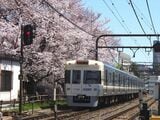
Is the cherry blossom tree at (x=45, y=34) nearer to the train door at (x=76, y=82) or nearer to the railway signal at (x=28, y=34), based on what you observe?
the train door at (x=76, y=82)

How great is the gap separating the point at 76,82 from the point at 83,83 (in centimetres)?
45

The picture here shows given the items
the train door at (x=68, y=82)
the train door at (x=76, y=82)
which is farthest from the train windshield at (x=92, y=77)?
the train door at (x=68, y=82)

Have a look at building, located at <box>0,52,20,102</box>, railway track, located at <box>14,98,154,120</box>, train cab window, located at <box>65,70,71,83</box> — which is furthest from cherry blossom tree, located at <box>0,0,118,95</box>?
railway track, located at <box>14,98,154,120</box>

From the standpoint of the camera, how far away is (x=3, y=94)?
35156mm

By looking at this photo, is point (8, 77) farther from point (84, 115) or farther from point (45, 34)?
point (84, 115)

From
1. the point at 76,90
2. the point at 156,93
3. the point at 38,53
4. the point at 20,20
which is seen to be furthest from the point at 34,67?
the point at 156,93

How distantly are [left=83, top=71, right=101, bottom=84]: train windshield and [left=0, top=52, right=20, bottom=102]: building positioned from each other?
5461 mm

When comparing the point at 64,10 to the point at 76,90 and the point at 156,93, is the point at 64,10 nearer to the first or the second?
the point at 76,90

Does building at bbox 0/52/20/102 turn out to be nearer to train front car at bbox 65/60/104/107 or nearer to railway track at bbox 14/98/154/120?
train front car at bbox 65/60/104/107

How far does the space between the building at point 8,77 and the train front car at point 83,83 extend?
4.30 metres

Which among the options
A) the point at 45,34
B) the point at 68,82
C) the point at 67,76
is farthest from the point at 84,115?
the point at 45,34

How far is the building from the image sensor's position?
35.0 m

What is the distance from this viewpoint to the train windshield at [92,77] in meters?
34.1

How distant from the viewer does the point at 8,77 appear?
36.4m
